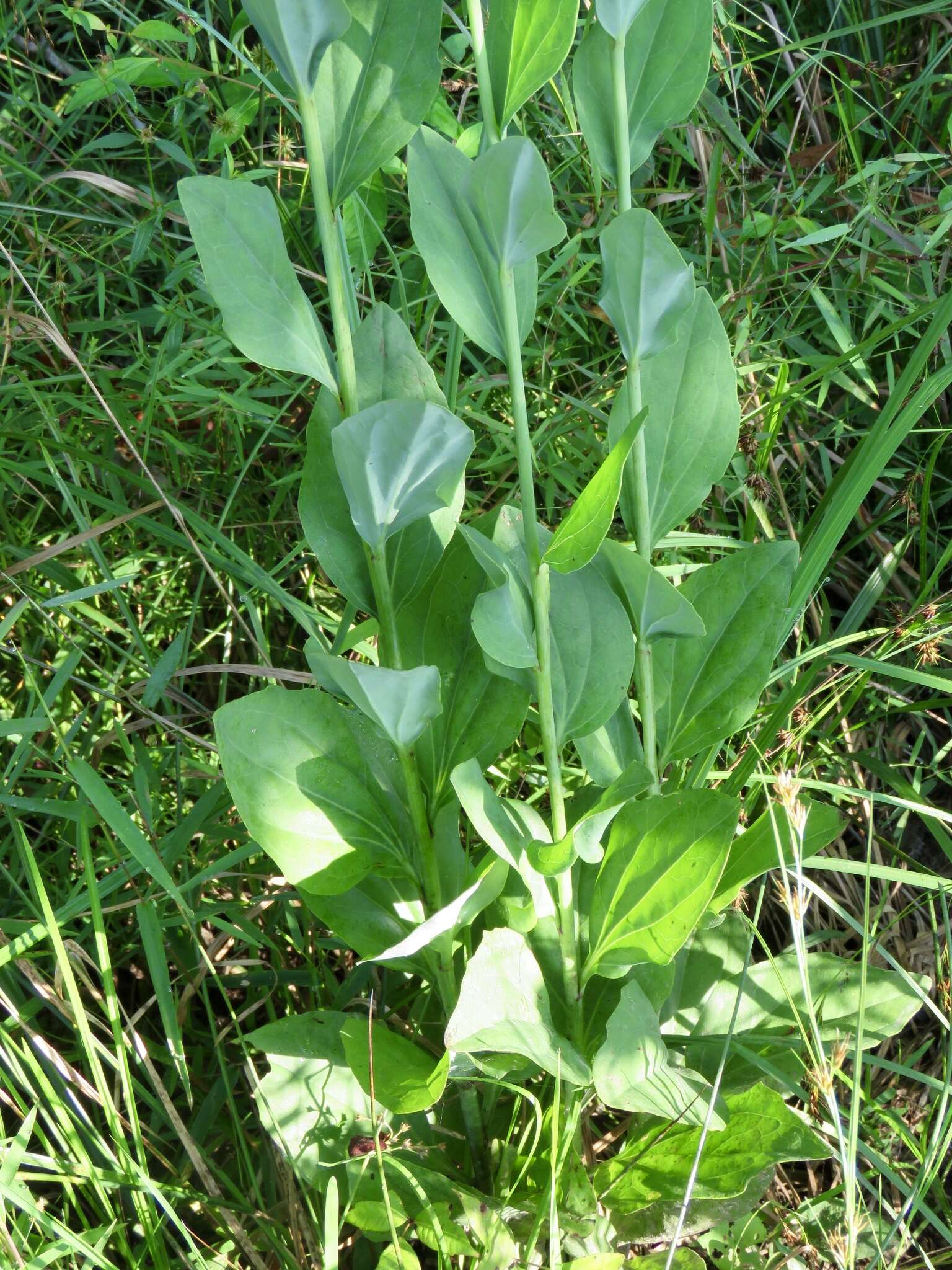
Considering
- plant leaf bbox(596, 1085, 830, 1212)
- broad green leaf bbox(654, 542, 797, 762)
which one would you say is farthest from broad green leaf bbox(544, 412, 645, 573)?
plant leaf bbox(596, 1085, 830, 1212)

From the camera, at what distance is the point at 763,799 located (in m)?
1.20

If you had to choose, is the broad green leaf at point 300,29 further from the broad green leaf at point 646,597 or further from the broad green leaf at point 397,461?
the broad green leaf at point 646,597

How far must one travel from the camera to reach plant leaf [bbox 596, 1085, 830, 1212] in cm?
83

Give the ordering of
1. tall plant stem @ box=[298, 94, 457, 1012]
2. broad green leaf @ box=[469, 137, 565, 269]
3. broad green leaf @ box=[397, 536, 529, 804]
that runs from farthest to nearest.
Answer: broad green leaf @ box=[397, 536, 529, 804], tall plant stem @ box=[298, 94, 457, 1012], broad green leaf @ box=[469, 137, 565, 269]

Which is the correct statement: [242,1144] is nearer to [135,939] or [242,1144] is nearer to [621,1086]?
[135,939]

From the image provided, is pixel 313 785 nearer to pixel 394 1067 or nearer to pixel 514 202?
pixel 394 1067

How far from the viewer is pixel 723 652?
0.95 metres

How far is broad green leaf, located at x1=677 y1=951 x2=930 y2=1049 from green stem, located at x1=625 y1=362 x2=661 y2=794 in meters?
0.22

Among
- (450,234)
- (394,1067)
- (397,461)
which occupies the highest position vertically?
(450,234)

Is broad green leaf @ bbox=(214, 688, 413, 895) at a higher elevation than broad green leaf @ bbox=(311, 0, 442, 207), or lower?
lower

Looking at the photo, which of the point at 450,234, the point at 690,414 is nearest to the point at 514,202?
the point at 450,234

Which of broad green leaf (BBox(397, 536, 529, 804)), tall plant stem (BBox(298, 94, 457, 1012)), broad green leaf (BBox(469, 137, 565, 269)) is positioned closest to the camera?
broad green leaf (BBox(469, 137, 565, 269))

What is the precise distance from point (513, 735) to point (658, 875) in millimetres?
162

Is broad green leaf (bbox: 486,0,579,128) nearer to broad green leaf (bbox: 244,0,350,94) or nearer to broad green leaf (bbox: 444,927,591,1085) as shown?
broad green leaf (bbox: 244,0,350,94)
